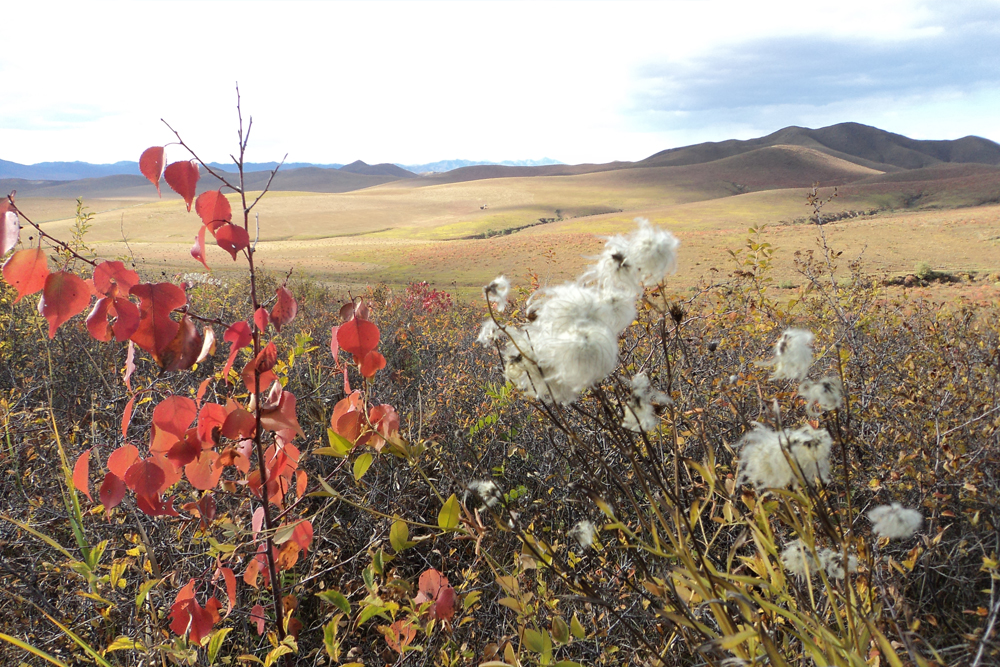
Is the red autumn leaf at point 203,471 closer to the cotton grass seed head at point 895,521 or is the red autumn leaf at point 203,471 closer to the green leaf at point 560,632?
the green leaf at point 560,632


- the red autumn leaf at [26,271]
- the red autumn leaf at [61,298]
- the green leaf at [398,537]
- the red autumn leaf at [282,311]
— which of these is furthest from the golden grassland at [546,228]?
the red autumn leaf at [26,271]

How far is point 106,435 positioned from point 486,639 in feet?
8.75

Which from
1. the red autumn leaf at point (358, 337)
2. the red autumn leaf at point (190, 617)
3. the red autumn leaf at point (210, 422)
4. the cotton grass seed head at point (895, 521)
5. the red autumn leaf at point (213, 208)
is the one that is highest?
the red autumn leaf at point (213, 208)

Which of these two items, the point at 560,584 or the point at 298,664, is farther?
the point at 298,664

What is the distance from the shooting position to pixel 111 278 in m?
1.33

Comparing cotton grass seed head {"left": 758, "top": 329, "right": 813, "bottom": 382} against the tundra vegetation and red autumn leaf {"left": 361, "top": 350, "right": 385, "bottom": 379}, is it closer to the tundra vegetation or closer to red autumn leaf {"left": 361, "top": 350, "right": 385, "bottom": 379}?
the tundra vegetation

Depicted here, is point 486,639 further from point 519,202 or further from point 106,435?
point 519,202

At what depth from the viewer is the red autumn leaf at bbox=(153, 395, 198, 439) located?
4.61 feet

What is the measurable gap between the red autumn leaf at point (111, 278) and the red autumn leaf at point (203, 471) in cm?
48

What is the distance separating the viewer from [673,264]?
1269 mm

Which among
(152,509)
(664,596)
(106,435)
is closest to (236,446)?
(152,509)

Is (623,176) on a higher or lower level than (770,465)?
higher

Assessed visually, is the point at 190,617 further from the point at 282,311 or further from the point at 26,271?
the point at 26,271

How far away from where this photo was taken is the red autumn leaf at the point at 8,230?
47.7 inches
